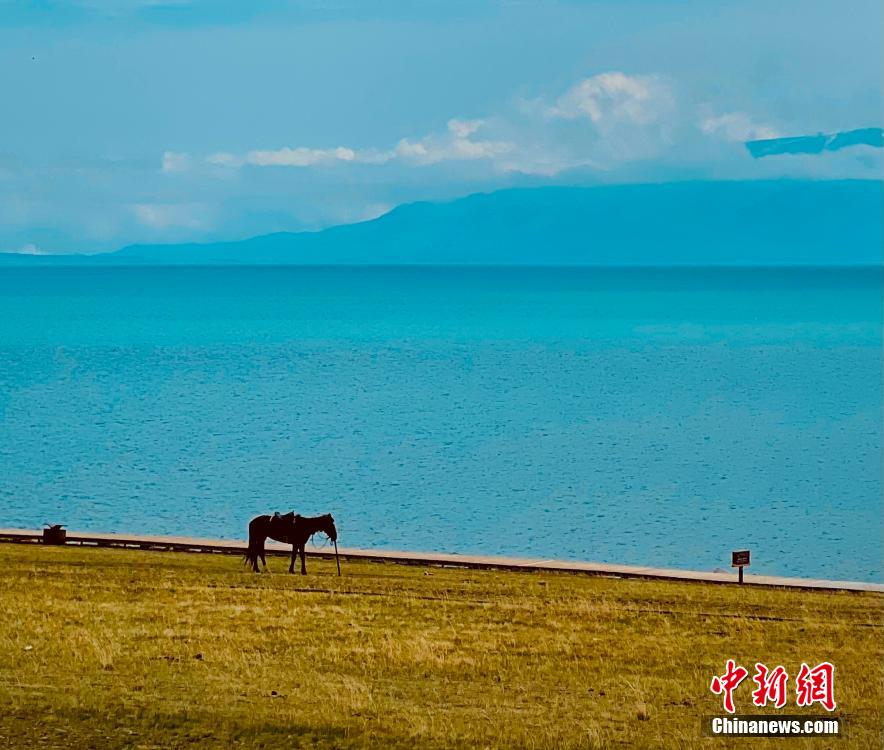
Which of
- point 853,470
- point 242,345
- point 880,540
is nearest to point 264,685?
point 880,540

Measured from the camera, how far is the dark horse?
3067 cm

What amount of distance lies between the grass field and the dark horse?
0.53 metres

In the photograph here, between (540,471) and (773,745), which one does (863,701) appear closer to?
(773,745)

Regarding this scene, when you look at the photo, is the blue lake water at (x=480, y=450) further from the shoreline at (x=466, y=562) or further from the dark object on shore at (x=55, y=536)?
the dark object on shore at (x=55, y=536)

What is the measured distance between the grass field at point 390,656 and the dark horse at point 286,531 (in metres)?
0.53

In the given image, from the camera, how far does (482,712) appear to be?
746 inches

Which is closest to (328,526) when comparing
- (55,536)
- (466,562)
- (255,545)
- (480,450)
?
(255,545)

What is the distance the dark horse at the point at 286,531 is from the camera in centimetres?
3067

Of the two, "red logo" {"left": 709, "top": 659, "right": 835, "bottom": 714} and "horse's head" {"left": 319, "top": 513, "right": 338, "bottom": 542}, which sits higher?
"horse's head" {"left": 319, "top": 513, "right": 338, "bottom": 542}

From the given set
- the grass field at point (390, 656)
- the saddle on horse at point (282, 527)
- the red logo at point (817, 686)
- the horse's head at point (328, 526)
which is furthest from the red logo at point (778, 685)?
the saddle on horse at point (282, 527)

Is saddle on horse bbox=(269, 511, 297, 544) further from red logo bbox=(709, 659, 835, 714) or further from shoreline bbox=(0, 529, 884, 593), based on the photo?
red logo bbox=(709, 659, 835, 714)

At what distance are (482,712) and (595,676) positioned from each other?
111 inches

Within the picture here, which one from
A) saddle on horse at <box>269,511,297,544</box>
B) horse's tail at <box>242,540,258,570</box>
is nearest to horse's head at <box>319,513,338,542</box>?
saddle on horse at <box>269,511,297,544</box>

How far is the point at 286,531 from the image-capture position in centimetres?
3122
